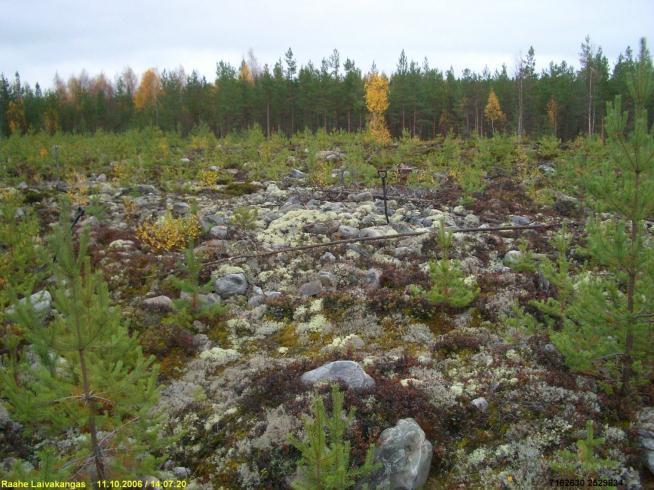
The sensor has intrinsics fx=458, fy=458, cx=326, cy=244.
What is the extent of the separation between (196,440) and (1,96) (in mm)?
83201

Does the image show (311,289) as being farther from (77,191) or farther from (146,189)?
(77,191)

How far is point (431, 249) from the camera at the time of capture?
12305 millimetres

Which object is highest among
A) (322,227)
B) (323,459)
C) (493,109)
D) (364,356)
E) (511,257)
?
(493,109)

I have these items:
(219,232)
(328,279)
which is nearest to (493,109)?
(219,232)

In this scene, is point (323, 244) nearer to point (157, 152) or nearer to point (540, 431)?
point (540, 431)

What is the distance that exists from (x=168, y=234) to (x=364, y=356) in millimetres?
7561

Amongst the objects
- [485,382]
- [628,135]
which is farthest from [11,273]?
[628,135]

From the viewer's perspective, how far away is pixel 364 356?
24.3ft

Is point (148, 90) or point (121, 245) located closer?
point (121, 245)

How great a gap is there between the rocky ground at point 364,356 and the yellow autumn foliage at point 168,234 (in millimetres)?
287

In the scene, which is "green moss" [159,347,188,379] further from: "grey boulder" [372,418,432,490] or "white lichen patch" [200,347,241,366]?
"grey boulder" [372,418,432,490]

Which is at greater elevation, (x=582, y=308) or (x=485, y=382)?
(x=582, y=308)

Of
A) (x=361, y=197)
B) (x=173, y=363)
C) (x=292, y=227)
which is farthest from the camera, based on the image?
(x=361, y=197)

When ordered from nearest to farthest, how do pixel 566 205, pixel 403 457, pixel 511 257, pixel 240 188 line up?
1. pixel 403 457
2. pixel 511 257
3. pixel 566 205
4. pixel 240 188
